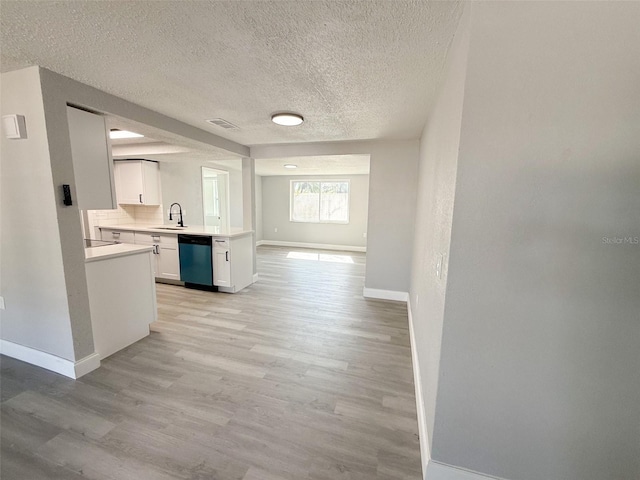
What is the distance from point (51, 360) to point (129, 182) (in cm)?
360

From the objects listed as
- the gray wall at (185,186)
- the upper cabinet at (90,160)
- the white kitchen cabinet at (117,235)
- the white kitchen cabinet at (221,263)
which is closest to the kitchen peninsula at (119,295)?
the upper cabinet at (90,160)

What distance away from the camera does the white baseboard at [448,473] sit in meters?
1.21

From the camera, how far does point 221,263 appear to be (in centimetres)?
391

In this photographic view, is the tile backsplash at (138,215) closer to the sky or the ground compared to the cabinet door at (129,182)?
closer to the ground

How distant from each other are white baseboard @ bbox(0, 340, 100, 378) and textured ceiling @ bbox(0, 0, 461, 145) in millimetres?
2143

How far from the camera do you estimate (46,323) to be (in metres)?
2.06

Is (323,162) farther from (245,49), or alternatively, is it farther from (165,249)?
(245,49)

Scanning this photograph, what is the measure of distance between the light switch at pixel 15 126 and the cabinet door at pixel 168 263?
245 cm

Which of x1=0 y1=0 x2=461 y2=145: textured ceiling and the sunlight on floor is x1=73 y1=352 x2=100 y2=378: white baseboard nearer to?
x1=0 y1=0 x2=461 y2=145: textured ceiling

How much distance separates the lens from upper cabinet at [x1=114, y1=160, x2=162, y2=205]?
15.4 ft

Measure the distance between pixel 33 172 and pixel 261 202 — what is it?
6412mm

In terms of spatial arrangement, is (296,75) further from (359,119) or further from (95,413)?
(95,413)

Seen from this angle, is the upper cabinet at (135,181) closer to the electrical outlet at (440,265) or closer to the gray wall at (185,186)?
the gray wall at (185,186)

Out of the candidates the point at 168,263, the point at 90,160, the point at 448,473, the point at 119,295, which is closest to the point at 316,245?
the point at 168,263
